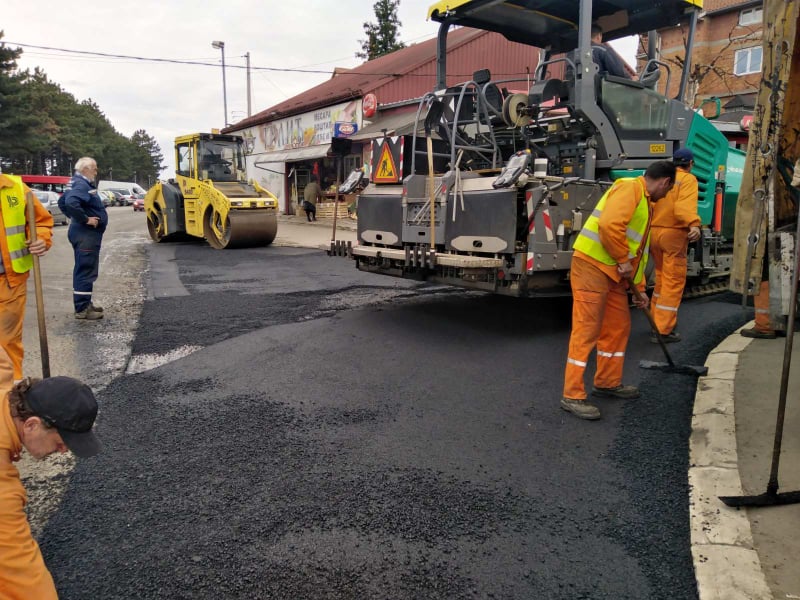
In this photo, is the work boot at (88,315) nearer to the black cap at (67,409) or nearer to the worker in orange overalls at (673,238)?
the black cap at (67,409)

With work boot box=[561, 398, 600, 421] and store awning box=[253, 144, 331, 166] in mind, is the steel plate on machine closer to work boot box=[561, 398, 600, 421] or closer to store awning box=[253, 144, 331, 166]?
work boot box=[561, 398, 600, 421]

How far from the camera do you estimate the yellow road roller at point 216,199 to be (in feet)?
45.3

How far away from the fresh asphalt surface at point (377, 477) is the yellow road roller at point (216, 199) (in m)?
8.35

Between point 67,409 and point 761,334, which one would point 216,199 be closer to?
point 761,334

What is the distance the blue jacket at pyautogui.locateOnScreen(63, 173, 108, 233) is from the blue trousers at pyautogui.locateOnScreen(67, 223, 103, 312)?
0.28 ft

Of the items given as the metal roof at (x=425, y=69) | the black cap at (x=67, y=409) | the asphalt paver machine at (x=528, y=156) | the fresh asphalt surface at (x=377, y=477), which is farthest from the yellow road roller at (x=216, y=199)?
the black cap at (x=67, y=409)

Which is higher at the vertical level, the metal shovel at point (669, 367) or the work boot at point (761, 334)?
the work boot at point (761, 334)

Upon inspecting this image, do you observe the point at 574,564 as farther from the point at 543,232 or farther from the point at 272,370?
the point at 543,232

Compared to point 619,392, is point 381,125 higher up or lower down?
higher up

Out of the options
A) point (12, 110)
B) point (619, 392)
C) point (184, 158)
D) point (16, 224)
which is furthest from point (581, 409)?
point (12, 110)

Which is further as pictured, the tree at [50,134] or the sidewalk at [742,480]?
the tree at [50,134]

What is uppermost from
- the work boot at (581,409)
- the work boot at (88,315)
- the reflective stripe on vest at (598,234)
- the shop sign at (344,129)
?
the shop sign at (344,129)

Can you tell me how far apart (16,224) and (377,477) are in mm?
2687

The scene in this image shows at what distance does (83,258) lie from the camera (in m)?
6.46
